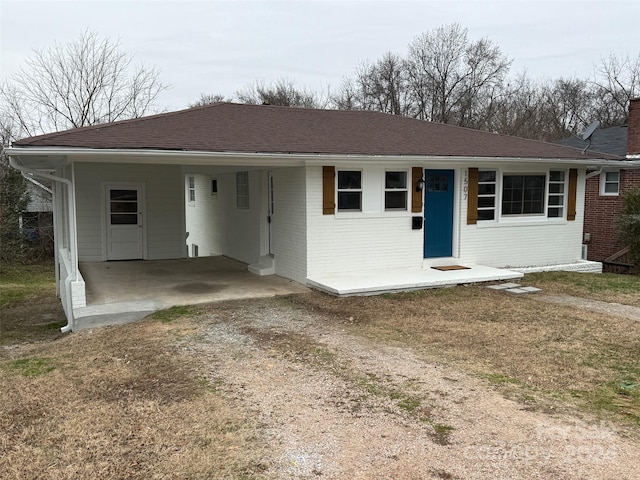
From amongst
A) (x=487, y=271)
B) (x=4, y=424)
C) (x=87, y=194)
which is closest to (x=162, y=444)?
(x=4, y=424)

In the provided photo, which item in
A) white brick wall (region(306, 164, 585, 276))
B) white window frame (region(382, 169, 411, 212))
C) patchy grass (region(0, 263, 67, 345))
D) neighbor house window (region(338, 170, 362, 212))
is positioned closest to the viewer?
patchy grass (region(0, 263, 67, 345))

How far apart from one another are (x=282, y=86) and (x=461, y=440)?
120 ft

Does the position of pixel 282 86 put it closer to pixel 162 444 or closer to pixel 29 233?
pixel 29 233

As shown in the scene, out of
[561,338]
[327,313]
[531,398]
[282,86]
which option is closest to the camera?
[531,398]

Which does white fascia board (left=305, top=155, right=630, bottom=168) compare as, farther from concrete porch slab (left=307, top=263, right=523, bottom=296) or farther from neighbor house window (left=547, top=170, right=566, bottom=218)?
concrete porch slab (left=307, top=263, right=523, bottom=296)

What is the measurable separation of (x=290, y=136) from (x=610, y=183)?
11.6 m

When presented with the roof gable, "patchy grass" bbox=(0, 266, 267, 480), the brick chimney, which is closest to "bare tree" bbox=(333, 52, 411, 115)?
the brick chimney

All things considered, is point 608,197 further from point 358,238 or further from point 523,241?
point 358,238

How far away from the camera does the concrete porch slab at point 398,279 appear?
29.8 feet

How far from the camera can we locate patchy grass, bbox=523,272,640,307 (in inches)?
368

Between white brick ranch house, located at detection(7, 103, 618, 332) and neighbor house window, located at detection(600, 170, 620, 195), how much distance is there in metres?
5.24

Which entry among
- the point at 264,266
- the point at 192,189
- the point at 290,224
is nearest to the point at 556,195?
the point at 290,224

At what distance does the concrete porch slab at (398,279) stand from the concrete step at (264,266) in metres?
1.57

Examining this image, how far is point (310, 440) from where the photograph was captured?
12.8 ft
